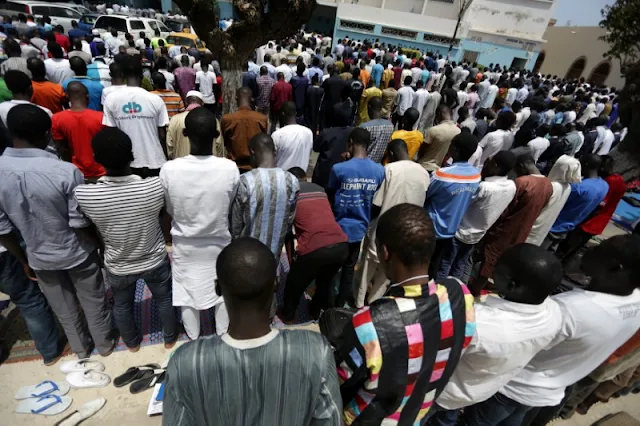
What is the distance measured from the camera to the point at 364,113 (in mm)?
8383

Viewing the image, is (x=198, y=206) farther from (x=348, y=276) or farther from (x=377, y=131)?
(x=377, y=131)

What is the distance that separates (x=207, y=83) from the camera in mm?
7320

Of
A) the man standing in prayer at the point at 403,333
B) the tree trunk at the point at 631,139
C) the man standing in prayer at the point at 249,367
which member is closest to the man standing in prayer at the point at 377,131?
the man standing in prayer at the point at 403,333

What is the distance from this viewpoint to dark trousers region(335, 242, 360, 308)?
3.44 meters

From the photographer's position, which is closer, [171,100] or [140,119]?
[140,119]

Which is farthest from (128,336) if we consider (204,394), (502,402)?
(502,402)

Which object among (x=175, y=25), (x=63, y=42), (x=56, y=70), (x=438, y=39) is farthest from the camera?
(x=438, y=39)

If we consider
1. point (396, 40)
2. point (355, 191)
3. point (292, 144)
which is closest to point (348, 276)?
point (355, 191)

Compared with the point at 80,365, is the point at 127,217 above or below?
above

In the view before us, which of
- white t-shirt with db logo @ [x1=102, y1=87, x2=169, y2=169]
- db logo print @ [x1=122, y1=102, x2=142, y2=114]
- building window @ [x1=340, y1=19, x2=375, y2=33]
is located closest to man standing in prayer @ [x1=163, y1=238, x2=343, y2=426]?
white t-shirt with db logo @ [x1=102, y1=87, x2=169, y2=169]

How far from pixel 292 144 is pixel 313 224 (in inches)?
62.2

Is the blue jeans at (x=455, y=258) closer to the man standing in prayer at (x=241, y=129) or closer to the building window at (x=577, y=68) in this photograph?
the man standing in prayer at (x=241, y=129)

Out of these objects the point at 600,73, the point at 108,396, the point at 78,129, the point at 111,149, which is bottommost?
Answer: the point at 108,396

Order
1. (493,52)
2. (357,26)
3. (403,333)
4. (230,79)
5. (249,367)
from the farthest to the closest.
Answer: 1. (493,52)
2. (357,26)
3. (230,79)
4. (403,333)
5. (249,367)
